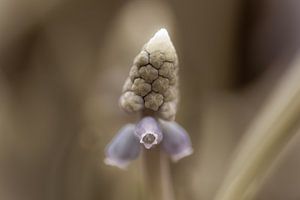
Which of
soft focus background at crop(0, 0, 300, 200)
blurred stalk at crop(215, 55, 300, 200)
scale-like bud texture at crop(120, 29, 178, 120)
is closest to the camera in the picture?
scale-like bud texture at crop(120, 29, 178, 120)

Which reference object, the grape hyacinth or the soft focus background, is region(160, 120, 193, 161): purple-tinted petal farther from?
the soft focus background

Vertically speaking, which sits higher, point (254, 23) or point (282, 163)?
point (254, 23)

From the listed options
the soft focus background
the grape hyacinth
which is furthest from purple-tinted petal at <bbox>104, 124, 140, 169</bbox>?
the soft focus background

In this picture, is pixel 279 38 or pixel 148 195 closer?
pixel 148 195

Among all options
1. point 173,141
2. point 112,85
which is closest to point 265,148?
point 173,141

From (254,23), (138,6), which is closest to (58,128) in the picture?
(138,6)

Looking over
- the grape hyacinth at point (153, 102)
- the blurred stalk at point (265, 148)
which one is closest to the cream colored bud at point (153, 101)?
the grape hyacinth at point (153, 102)

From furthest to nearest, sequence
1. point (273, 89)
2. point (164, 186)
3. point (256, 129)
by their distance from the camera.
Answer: point (273, 89) < point (256, 129) < point (164, 186)

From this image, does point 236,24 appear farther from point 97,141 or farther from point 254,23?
point 97,141
